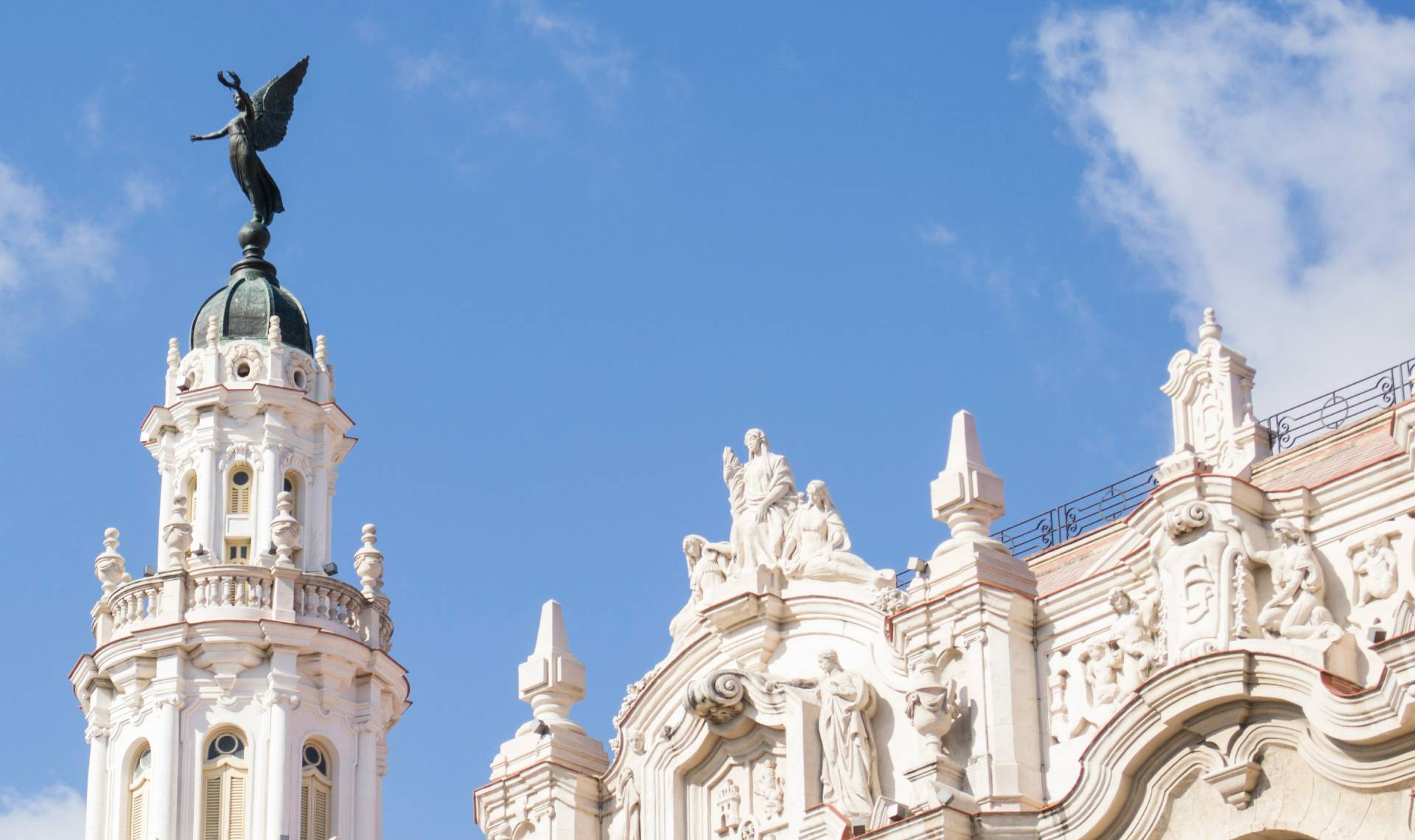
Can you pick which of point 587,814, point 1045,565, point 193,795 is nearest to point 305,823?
point 193,795

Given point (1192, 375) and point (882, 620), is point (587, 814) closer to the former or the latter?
point (882, 620)

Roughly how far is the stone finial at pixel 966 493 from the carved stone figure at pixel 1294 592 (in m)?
3.29

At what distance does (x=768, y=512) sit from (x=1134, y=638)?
5532 millimetres

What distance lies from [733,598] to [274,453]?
1363cm

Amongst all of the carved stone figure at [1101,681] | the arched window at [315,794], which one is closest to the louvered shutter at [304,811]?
the arched window at [315,794]

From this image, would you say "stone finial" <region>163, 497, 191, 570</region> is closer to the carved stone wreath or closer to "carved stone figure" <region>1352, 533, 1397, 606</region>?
the carved stone wreath

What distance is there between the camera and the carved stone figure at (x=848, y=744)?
29969 mm

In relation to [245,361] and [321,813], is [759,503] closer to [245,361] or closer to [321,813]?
[321,813]

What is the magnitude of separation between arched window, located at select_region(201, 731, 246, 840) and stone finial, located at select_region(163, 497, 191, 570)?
2648 mm

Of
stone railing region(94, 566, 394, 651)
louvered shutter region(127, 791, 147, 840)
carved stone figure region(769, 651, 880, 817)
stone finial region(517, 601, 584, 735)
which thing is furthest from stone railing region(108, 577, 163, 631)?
carved stone figure region(769, 651, 880, 817)

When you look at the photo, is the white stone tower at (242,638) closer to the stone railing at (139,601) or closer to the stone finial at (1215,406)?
the stone railing at (139,601)

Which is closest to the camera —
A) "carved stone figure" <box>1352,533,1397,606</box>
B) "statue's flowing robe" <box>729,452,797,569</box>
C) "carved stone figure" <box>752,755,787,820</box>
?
"carved stone figure" <box>1352,533,1397,606</box>

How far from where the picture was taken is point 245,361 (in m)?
44.4

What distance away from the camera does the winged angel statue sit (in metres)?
46.7
